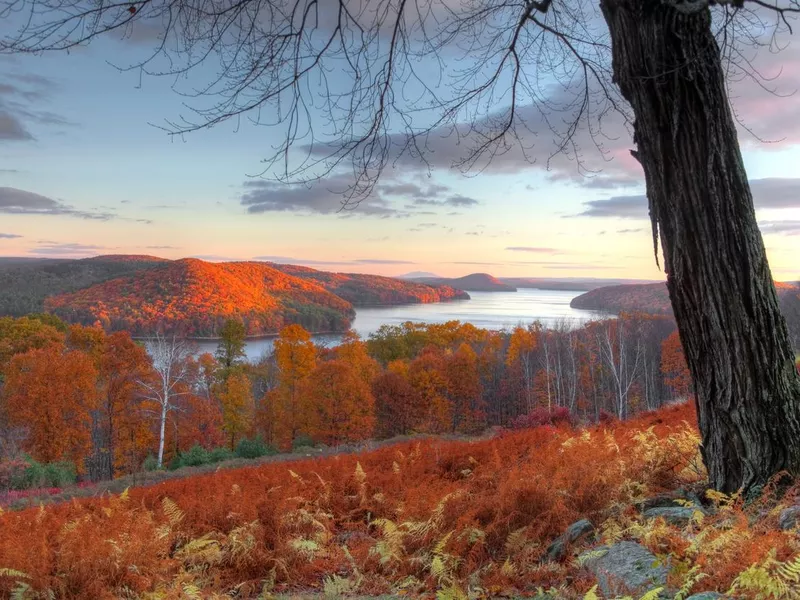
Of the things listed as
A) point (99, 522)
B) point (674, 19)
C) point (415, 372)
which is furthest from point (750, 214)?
point (415, 372)

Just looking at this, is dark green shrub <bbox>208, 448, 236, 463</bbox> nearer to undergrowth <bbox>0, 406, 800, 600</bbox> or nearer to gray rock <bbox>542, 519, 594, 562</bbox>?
undergrowth <bbox>0, 406, 800, 600</bbox>

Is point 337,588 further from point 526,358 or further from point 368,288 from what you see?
point 368,288

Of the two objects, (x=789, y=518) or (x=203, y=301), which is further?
(x=203, y=301)

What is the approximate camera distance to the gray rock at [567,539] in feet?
11.4

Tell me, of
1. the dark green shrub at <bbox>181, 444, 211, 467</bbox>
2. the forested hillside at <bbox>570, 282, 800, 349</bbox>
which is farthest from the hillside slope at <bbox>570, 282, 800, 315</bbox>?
the dark green shrub at <bbox>181, 444, 211, 467</bbox>

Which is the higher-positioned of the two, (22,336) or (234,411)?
(22,336)

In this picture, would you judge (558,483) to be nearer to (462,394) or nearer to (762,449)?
(762,449)

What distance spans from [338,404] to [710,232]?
2964 centimetres

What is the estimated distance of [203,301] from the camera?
87.4m

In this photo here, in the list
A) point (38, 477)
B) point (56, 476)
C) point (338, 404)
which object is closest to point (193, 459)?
point (56, 476)

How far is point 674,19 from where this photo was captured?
3.54 metres

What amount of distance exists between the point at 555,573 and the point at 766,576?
4.08ft

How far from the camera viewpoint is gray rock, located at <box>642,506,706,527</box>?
11.5 ft

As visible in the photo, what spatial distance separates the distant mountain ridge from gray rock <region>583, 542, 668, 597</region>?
2679 inches
